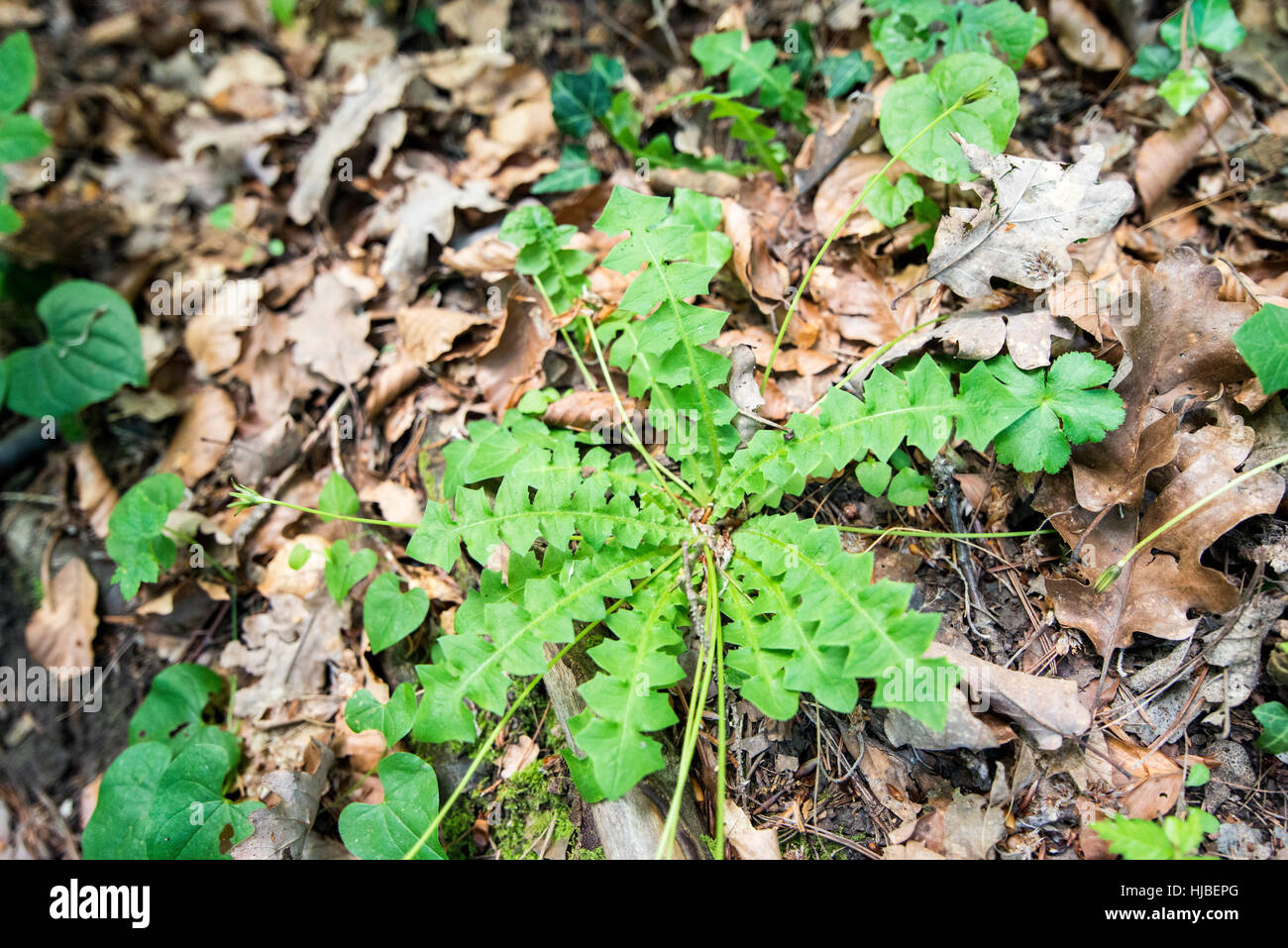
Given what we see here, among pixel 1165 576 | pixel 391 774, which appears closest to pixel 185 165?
pixel 391 774

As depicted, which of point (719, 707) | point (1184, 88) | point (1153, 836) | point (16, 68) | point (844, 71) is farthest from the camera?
point (16, 68)

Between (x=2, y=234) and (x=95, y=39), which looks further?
(x=95, y=39)

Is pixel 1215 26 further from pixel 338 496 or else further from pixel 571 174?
pixel 338 496

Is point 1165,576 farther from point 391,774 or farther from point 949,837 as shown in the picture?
point 391,774

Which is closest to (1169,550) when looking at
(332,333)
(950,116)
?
(950,116)

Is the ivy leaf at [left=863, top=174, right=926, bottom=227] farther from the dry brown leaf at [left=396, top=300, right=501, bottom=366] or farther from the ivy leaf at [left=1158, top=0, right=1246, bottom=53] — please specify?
the dry brown leaf at [left=396, top=300, right=501, bottom=366]

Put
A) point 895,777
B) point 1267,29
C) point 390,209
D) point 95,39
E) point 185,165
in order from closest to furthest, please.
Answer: point 895,777
point 1267,29
point 390,209
point 185,165
point 95,39
